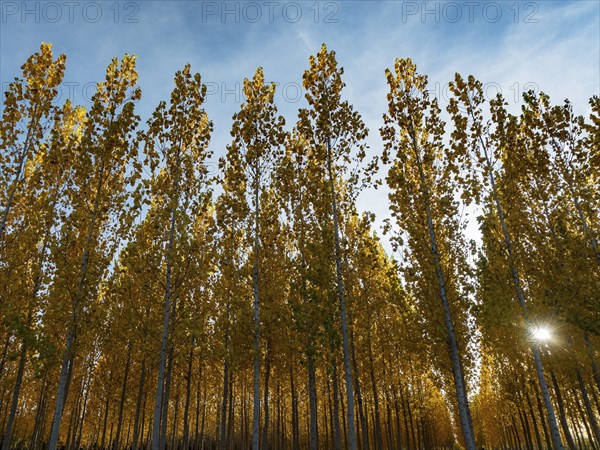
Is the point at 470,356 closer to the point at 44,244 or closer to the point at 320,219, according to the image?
the point at 320,219

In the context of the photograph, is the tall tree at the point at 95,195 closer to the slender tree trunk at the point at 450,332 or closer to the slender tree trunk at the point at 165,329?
the slender tree trunk at the point at 165,329

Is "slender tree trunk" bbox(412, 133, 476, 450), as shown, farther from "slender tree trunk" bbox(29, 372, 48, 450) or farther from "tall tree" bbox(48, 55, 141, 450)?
"slender tree trunk" bbox(29, 372, 48, 450)

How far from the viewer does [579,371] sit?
14.0m

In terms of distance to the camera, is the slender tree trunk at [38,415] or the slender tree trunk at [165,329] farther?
the slender tree trunk at [38,415]

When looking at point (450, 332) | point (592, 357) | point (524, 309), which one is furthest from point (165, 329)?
point (592, 357)

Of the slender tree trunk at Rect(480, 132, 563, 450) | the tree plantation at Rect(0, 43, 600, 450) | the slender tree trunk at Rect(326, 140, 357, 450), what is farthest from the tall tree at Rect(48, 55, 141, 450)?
the slender tree trunk at Rect(480, 132, 563, 450)

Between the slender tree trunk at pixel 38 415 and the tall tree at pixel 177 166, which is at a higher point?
the tall tree at pixel 177 166

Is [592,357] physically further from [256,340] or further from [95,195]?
[95,195]

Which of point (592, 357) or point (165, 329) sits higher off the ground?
point (165, 329)

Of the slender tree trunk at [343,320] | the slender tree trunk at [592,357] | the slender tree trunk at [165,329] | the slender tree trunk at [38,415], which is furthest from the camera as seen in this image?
the slender tree trunk at [38,415]

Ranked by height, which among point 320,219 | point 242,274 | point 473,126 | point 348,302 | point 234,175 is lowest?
point 348,302

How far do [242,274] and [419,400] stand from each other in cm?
1366

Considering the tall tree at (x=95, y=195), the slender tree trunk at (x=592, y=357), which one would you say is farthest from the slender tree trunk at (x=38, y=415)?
the slender tree trunk at (x=592, y=357)

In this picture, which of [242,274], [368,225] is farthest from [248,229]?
[368,225]
